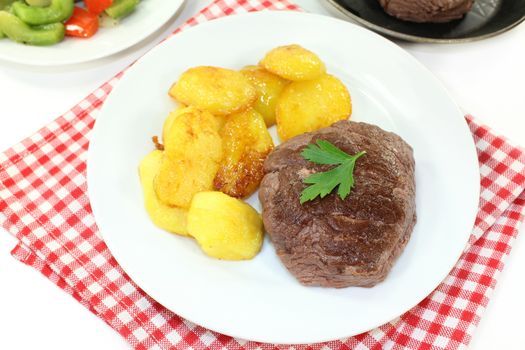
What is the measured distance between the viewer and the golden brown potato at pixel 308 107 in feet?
8.21

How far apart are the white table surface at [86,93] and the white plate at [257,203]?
1.20 ft

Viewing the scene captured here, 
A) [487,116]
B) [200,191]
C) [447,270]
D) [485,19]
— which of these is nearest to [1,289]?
[200,191]

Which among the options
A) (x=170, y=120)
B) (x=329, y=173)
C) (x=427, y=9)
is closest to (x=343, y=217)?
(x=329, y=173)

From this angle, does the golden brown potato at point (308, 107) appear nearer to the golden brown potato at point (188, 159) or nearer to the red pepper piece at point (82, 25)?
the golden brown potato at point (188, 159)

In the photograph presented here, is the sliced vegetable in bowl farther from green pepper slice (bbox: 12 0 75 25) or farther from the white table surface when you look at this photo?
the white table surface

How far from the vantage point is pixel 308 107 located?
2502mm

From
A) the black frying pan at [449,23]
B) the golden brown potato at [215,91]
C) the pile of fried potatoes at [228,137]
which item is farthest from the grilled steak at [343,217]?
the black frying pan at [449,23]

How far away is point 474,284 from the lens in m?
2.29

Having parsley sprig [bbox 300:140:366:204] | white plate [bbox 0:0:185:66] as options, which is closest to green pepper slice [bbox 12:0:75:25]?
white plate [bbox 0:0:185:66]

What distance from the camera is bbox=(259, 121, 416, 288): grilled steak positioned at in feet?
6.66

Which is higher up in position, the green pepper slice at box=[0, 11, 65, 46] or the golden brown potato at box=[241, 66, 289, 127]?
the green pepper slice at box=[0, 11, 65, 46]

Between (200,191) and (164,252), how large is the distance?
0.28 meters

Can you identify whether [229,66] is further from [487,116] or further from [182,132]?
[487,116]

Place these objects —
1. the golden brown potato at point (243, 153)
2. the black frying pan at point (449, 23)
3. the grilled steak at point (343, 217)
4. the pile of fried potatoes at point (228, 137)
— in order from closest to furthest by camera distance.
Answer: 1. the grilled steak at point (343, 217)
2. the pile of fried potatoes at point (228, 137)
3. the golden brown potato at point (243, 153)
4. the black frying pan at point (449, 23)
